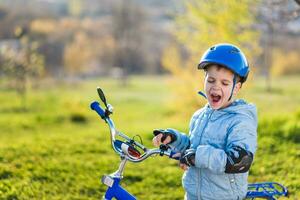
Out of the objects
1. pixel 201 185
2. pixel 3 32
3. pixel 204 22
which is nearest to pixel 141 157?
pixel 201 185

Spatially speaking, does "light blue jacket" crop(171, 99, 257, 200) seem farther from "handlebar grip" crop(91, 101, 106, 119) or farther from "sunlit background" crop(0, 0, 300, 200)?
"sunlit background" crop(0, 0, 300, 200)

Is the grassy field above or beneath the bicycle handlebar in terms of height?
beneath

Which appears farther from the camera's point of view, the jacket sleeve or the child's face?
the child's face

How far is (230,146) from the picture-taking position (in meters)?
3.00

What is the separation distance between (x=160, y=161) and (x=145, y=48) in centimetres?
4594

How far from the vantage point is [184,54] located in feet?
158

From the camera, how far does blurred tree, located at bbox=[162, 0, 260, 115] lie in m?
9.80

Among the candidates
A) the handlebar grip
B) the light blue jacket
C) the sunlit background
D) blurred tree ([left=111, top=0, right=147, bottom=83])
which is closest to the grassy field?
the sunlit background

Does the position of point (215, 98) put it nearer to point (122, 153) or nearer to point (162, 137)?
point (162, 137)

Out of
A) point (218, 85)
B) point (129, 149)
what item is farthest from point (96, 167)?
point (218, 85)

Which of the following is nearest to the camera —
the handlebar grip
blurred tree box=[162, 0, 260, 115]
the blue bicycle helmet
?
the blue bicycle helmet

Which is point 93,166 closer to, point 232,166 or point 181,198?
point 181,198

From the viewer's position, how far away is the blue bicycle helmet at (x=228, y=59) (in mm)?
3014

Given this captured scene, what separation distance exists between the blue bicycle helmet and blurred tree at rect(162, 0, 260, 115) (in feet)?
15.6
